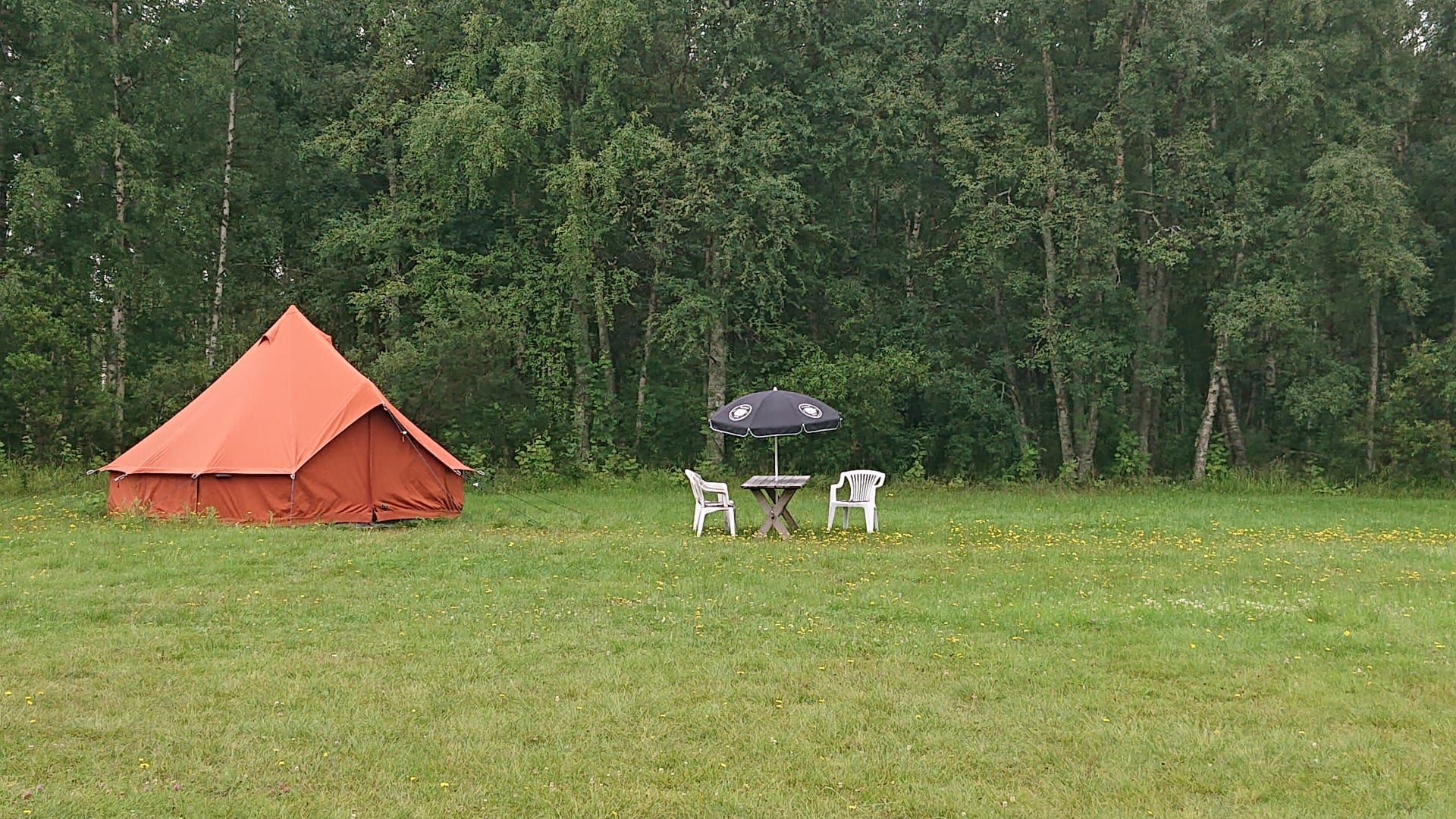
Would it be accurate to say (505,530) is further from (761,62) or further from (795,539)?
(761,62)

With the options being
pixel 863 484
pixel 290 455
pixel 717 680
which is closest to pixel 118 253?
pixel 290 455

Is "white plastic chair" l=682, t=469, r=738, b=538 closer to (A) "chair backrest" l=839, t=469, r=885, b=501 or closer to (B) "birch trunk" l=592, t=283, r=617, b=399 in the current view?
(A) "chair backrest" l=839, t=469, r=885, b=501

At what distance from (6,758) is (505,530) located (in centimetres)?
844

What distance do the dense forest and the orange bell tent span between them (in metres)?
5.21

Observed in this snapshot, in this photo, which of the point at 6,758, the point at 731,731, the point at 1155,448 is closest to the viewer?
the point at 6,758

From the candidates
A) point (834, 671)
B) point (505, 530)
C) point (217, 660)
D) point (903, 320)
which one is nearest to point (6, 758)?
point (217, 660)

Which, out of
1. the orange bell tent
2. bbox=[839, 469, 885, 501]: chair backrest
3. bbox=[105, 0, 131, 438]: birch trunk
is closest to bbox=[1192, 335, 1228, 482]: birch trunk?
bbox=[839, 469, 885, 501]: chair backrest

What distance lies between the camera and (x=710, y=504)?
12.8 meters

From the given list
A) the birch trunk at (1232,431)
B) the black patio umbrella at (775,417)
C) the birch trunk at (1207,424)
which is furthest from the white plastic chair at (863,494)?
the birch trunk at (1232,431)

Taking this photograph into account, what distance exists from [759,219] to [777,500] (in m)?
9.24

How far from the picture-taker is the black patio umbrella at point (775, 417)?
1262cm

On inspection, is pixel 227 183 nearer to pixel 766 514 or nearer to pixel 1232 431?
pixel 766 514

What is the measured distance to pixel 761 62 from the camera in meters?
20.4

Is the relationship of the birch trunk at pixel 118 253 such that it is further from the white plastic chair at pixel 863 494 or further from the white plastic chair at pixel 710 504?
the white plastic chair at pixel 863 494
